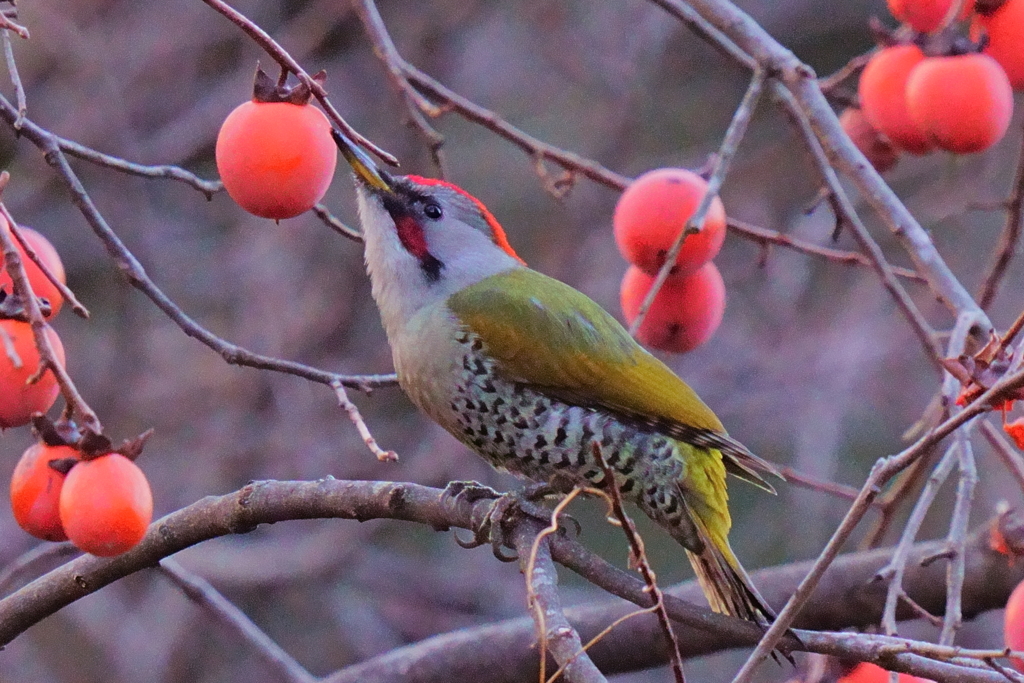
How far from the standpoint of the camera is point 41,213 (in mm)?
5148

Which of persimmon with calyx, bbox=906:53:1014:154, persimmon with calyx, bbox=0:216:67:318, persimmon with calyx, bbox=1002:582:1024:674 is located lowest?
persimmon with calyx, bbox=1002:582:1024:674

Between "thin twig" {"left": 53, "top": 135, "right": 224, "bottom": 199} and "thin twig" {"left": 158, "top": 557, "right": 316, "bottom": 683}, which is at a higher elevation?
"thin twig" {"left": 53, "top": 135, "right": 224, "bottom": 199}

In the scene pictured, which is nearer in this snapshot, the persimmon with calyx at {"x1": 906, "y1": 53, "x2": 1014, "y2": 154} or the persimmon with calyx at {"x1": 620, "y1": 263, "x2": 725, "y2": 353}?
the persimmon with calyx at {"x1": 906, "y1": 53, "x2": 1014, "y2": 154}

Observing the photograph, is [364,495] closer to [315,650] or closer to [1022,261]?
[315,650]

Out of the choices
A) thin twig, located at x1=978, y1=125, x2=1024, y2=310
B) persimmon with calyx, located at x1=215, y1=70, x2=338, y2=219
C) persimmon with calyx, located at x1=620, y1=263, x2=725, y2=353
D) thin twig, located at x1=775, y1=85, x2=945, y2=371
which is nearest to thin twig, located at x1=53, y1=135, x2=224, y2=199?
persimmon with calyx, located at x1=215, y1=70, x2=338, y2=219

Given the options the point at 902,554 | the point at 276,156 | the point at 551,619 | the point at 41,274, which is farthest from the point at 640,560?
the point at 41,274

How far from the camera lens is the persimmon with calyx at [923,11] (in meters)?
2.73

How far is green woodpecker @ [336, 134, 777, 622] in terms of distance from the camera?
9.63ft

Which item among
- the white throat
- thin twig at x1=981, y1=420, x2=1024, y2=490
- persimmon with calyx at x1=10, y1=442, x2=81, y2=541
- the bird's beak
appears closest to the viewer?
persimmon with calyx at x1=10, y1=442, x2=81, y2=541

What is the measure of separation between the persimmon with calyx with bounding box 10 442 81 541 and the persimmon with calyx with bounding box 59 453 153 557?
0.04m

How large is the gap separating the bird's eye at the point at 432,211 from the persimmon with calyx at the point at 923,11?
→ 3.95 ft

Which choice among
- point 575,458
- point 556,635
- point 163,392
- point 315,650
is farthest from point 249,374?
point 556,635

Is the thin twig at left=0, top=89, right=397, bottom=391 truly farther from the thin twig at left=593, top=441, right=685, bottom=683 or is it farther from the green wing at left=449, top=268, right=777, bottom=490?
the green wing at left=449, top=268, right=777, bottom=490

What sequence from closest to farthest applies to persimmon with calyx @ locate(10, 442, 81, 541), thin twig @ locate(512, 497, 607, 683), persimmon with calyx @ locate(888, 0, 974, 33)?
1. thin twig @ locate(512, 497, 607, 683)
2. persimmon with calyx @ locate(10, 442, 81, 541)
3. persimmon with calyx @ locate(888, 0, 974, 33)
